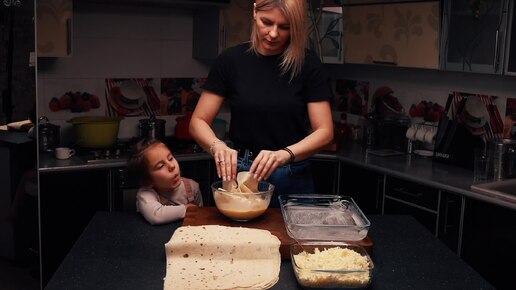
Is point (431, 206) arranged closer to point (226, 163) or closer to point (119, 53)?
point (226, 163)

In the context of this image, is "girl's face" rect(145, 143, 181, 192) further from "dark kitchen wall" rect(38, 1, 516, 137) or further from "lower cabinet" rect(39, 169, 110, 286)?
"dark kitchen wall" rect(38, 1, 516, 137)

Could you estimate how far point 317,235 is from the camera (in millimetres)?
1754

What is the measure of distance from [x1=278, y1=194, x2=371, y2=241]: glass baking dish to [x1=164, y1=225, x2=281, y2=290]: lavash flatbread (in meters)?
0.08

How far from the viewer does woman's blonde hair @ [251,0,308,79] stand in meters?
2.10

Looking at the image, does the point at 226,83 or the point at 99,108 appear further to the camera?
the point at 99,108

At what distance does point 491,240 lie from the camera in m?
2.91

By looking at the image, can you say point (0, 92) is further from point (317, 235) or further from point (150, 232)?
point (317, 235)

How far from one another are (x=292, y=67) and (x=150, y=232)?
816mm

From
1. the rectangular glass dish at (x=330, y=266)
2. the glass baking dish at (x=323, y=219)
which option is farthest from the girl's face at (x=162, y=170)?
the rectangular glass dish at (x=330, y=266)

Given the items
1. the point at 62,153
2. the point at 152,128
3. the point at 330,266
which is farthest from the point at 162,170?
the point at 152,128

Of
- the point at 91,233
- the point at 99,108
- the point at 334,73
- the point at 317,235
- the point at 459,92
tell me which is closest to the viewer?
the point at 317,235

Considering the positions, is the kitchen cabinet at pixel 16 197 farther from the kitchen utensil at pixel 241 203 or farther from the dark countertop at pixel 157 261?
the kitchen utensil at pixel 241 203

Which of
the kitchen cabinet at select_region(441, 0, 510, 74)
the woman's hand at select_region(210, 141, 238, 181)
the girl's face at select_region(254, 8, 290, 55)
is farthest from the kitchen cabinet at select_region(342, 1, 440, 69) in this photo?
the woman's hand at select_region(210, 141, 238, 181)

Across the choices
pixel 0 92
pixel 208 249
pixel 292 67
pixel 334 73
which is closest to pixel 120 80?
pixel 0 92
